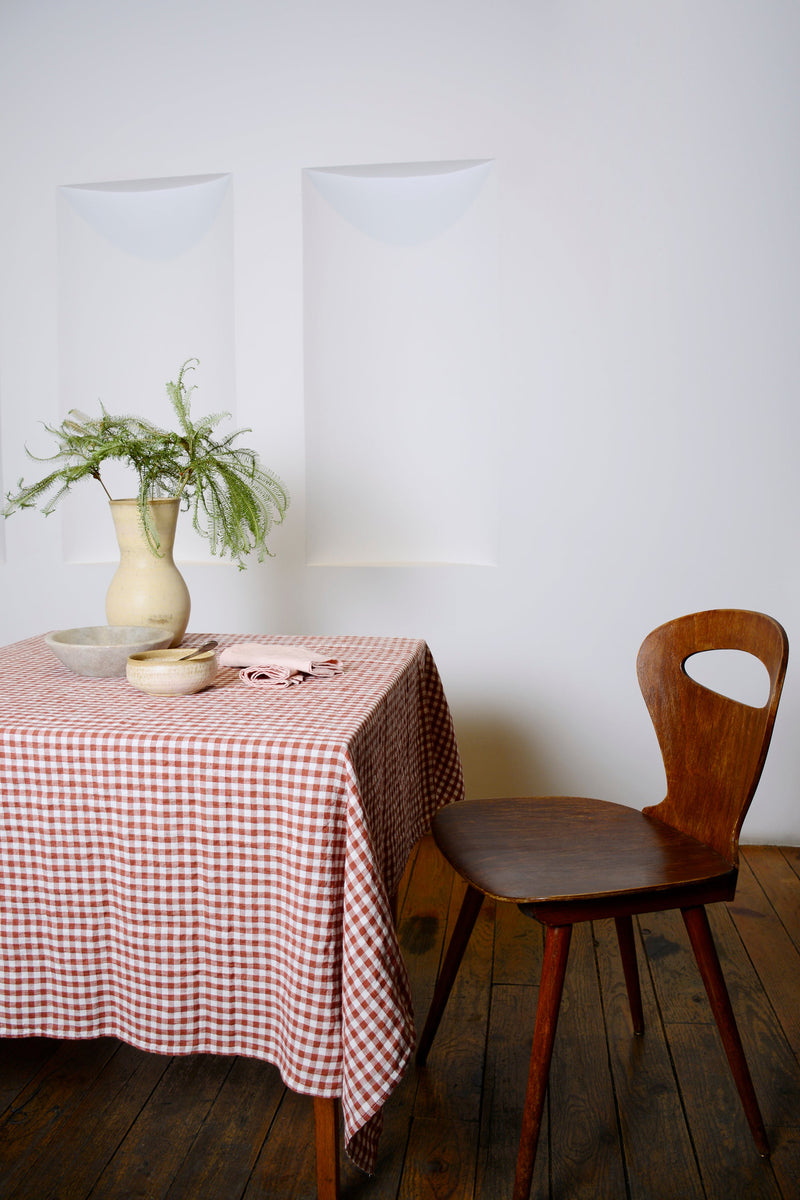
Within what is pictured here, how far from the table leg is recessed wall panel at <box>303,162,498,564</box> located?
6.22ft

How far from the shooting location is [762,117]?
8.53 ft

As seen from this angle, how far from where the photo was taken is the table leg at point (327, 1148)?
1280mm

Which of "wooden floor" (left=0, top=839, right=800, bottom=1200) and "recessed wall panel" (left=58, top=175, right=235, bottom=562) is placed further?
"recessed wall panel" (left=58, top=175, right=235, bottom=562)

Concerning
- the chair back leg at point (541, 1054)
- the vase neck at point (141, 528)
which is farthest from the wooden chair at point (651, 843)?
the vase neck at point (141, 528)

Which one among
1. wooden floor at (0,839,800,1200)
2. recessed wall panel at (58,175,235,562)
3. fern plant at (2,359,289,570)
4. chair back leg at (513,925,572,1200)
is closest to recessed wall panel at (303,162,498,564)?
recessed wall panel at (58,175,235,562)

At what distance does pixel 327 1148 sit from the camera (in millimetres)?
1304

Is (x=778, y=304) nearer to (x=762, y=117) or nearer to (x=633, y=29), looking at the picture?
(x=762, y=117)

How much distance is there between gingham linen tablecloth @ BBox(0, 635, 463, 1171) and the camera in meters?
1.22

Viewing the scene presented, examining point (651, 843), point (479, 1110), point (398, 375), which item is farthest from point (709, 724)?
point (398, 375)

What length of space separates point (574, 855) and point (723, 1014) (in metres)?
0.32

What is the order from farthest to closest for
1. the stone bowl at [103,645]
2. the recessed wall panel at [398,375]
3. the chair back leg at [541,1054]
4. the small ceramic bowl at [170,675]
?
the recessed wall panel at [398,375] → the stone bowl at [103,645] → the small ceramic bowl at [170,675] → the chair back leg at [541,1054]

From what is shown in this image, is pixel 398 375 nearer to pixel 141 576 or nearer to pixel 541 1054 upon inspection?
pixel 141 576

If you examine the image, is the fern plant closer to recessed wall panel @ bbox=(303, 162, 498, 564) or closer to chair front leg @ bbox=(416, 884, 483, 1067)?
chair front leg @ bbox=(416, 884, 483, 1067)

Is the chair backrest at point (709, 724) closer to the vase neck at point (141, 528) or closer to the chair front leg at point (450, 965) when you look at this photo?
the chair front leg at point (450, 965)
